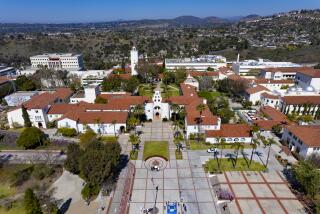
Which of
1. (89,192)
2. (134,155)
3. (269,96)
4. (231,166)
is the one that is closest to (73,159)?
(89,192)

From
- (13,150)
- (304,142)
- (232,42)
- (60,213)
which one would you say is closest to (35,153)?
(13,150)

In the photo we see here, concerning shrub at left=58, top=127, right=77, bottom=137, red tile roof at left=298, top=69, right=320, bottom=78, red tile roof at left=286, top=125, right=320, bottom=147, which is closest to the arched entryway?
shrub at left=58, top=127, right=77, bottom=137

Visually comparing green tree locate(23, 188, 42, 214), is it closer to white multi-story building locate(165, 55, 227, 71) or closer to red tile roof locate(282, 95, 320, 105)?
red tile roof locate(282, 95, 320, 105)

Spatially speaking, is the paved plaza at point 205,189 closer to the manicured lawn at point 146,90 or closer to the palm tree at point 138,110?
the palm tree at point 138,110

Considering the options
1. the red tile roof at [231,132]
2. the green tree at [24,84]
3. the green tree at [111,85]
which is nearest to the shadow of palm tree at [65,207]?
the red tile roof at [231,132]

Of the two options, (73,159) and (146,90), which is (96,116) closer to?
(73,159)
